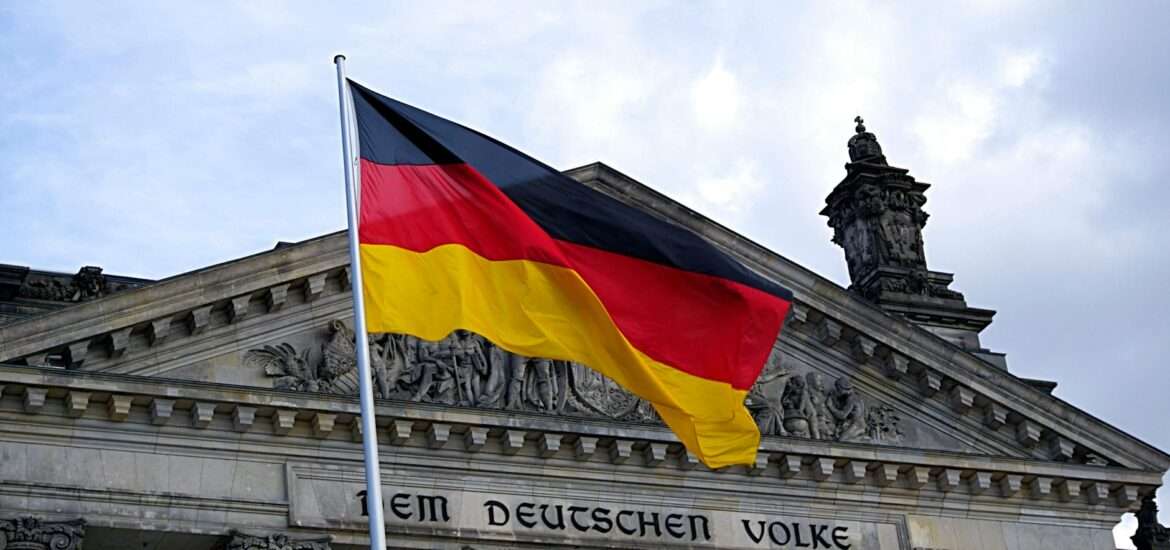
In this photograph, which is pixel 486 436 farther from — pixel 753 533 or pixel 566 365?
pixel 753 533

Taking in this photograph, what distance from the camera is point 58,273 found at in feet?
94.0

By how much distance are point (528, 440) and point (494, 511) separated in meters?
1.20

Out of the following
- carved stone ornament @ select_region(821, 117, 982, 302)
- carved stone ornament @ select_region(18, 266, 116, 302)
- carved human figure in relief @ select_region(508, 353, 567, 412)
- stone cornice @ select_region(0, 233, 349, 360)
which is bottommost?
carved human figure in relief @ select_region(508, 353, 567, 412)

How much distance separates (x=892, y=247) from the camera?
1389 inches

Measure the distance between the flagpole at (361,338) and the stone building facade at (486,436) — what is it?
8.51 meters

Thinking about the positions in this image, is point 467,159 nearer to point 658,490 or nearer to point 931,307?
point 658,490

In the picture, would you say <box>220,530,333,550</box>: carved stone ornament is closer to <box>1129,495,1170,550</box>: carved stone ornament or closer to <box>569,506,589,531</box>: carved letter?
<box>569,506,589,531</box>: carved letter

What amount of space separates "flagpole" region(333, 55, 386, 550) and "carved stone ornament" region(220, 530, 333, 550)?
8.43m

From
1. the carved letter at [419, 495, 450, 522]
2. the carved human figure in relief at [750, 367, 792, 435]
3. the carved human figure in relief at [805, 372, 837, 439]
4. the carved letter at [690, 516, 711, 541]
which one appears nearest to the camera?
the carved letter at [419, 495, 450, 522]

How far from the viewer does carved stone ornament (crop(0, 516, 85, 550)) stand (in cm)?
2453

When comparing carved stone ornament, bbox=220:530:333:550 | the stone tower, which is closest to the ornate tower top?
the stone tower

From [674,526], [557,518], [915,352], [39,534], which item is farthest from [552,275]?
[915,352]

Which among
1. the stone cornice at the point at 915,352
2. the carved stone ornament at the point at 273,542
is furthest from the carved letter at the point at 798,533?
the carved stone ornament at the point at 273,542

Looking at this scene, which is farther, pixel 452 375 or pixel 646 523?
pixel 646 523
